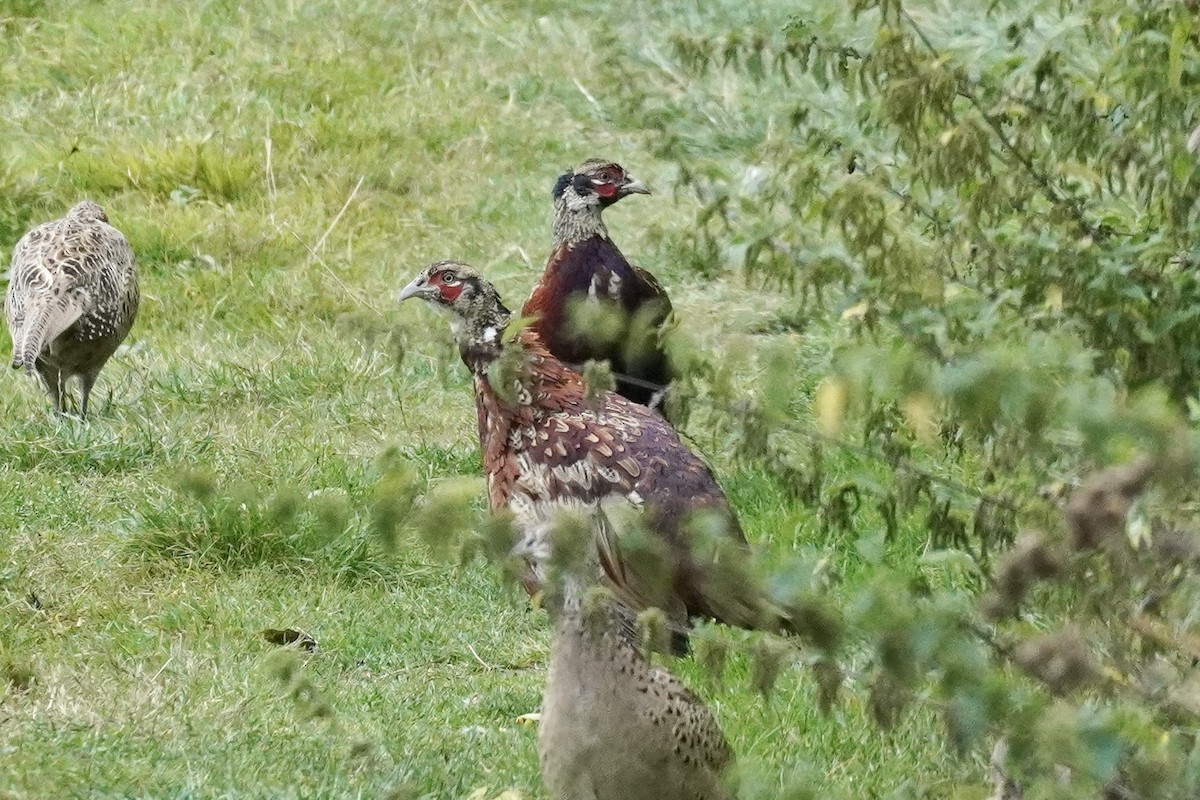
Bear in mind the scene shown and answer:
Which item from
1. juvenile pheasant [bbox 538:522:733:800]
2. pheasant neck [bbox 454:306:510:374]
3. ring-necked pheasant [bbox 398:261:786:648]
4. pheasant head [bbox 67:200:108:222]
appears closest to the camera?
juvenile pheasant [bbox 538:522:733:800]

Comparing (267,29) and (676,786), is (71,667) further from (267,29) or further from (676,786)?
(267,29)

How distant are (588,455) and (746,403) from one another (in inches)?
74.5

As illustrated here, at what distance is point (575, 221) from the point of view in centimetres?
591

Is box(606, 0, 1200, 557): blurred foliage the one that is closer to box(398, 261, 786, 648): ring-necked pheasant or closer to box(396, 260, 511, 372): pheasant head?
box(398, 261, 786, 648): ring-necked pheasant

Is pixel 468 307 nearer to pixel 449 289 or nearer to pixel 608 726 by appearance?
pixel 449 289

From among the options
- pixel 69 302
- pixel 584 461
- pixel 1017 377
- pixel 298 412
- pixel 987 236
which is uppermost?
pixel 1017 377

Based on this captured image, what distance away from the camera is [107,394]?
6.71 meters

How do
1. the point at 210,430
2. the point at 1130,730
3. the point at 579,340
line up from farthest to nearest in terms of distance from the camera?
the point at 210,430, the point at 579,340, the point at 1130,730

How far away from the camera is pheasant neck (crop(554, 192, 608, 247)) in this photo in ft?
19.3

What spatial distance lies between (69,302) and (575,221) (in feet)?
6.07

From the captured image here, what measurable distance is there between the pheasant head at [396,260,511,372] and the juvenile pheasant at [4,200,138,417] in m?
1.78

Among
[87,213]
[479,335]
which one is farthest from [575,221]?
[87,213]

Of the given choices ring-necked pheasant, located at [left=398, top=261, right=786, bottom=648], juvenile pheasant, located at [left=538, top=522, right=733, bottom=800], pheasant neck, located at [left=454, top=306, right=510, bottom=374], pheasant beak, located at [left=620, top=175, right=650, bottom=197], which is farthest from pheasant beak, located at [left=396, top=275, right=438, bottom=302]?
juvenile pheasant, located at [left=538, top=522, right=733, bottom=800]

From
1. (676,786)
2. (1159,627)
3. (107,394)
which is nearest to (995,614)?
(1159,627)
